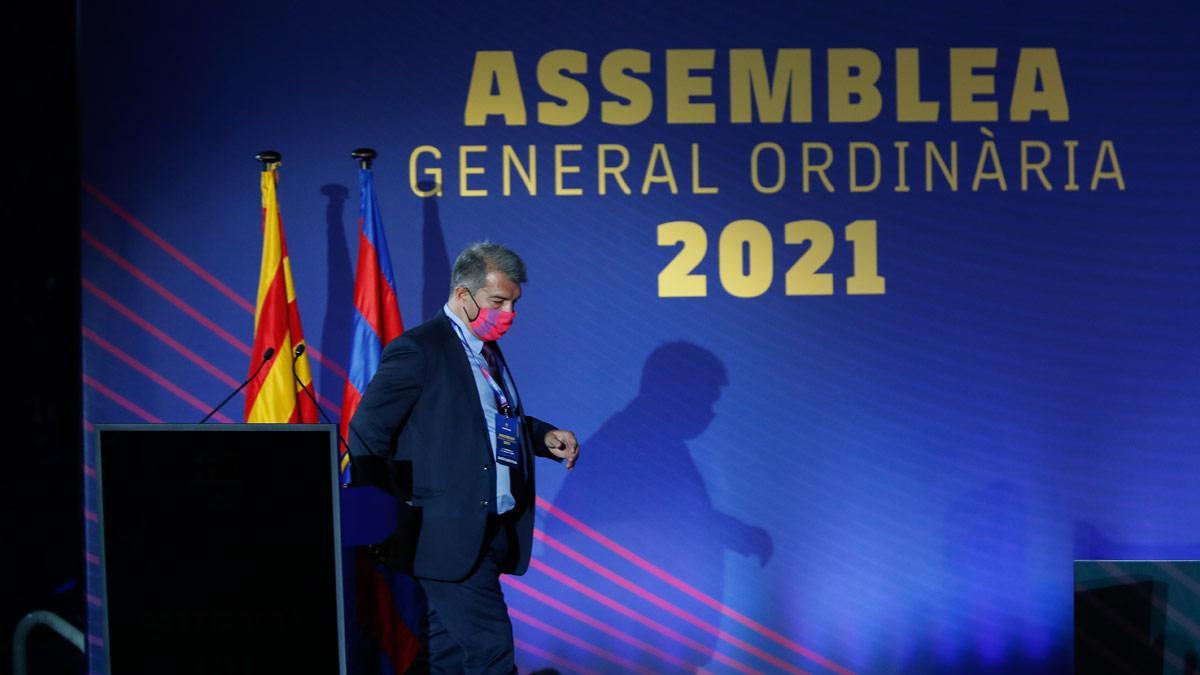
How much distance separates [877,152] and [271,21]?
7.56ft

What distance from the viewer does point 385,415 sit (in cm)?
276

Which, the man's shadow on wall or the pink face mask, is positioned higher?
the pink face mask

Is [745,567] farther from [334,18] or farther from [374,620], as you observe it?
[334,18]

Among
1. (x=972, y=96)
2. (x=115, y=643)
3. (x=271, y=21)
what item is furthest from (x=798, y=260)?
(x=115, y=643)

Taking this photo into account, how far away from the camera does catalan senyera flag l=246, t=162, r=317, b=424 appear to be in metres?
3.55

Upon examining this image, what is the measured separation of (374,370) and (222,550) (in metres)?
2.33

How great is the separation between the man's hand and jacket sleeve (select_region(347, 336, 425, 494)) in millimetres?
418

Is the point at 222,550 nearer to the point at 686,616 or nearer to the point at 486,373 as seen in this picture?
the point at 486,373

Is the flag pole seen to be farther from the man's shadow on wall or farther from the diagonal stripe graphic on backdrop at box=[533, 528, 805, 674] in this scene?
the diagonal stripe graphic on backdrop at box=[533, 528, 805, 674]

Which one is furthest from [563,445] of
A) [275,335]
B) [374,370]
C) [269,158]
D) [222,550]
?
[222,550]

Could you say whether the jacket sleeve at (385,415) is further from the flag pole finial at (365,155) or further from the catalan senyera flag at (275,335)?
the flag pole finial at (365,155)

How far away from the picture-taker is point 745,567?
13.1ft

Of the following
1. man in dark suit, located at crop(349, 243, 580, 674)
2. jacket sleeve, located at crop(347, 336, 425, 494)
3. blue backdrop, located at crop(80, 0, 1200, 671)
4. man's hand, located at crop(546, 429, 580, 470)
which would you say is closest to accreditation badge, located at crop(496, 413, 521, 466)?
man in dark suit, located at crop(349, 243, 580, 674)

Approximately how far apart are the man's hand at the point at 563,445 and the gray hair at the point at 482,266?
1.50ft
